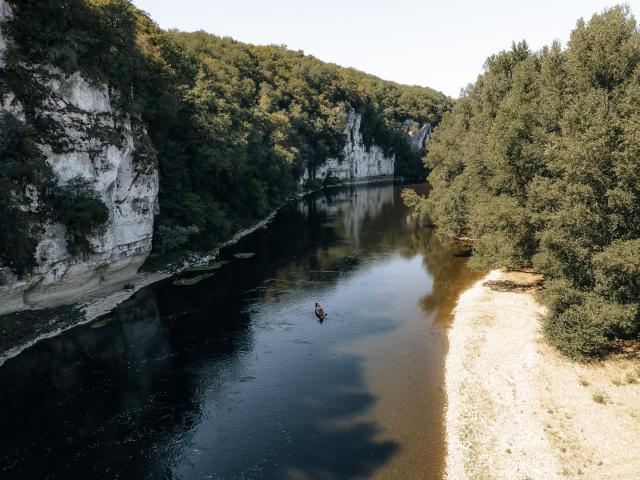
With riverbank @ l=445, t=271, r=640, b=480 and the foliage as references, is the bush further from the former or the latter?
riverbank @ l=445, t=271, r=640, b=480

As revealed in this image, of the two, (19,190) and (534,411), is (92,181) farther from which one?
(534,411)

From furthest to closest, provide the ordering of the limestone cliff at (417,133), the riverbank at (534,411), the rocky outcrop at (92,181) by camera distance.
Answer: the limestone cliff at (417,133), the rocky outcrop at (92,181), the riverbank at (534,411)

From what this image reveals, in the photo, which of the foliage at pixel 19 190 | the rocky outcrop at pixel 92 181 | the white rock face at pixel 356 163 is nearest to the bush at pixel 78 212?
the rocky outcrop at pixel 92 181

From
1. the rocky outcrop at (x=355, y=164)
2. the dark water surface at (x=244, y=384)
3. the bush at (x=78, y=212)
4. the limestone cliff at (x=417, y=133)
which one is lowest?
the dark water surface at (x=244, y=384)

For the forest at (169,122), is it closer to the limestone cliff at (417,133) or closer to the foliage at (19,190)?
the foliage at (19,190)

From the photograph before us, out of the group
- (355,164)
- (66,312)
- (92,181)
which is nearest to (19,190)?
(92,181)

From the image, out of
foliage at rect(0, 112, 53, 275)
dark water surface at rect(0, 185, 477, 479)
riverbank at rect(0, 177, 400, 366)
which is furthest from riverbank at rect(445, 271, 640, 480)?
foliage at rect(0, 112, 53, 275)
